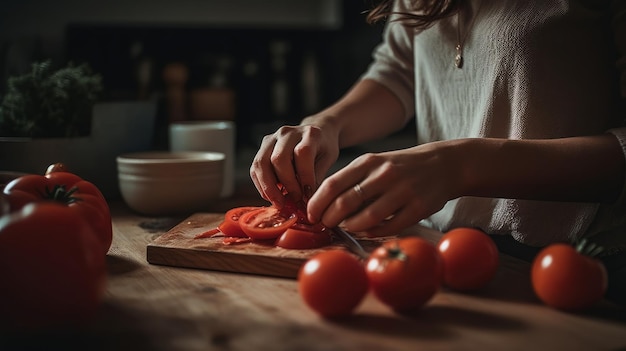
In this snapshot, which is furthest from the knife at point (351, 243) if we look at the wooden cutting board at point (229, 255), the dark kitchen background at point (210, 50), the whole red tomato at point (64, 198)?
the dark kitchen background at point (210, 50)

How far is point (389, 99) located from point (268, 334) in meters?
1.01

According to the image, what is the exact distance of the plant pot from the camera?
1.55 metres

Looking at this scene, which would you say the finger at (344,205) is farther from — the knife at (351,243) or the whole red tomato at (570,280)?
the whole red tomato at (570,280)

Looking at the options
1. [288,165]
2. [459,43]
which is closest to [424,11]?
[459,43]

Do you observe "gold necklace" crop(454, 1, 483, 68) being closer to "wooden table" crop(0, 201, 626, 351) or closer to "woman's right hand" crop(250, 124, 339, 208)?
"woman's right hand" crop(250, 124, 339, 208)

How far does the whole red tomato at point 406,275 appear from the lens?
2.69 feet

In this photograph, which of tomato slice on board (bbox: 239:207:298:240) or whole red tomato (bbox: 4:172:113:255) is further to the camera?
tomato slice on board (bbox: 239:207:298:240)

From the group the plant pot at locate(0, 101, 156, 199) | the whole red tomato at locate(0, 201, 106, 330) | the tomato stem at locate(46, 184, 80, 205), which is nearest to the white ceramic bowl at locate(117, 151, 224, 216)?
the plant pot at locate(0, 101, 156, 199)

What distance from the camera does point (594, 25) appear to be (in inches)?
47.3

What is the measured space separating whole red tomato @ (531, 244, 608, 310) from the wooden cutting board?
0.34 meters

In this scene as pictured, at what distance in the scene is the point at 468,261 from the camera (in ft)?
3.01

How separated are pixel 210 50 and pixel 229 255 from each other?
2.22 meters

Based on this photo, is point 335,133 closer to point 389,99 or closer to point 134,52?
point 389,99

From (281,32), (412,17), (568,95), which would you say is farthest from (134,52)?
(568,95)
